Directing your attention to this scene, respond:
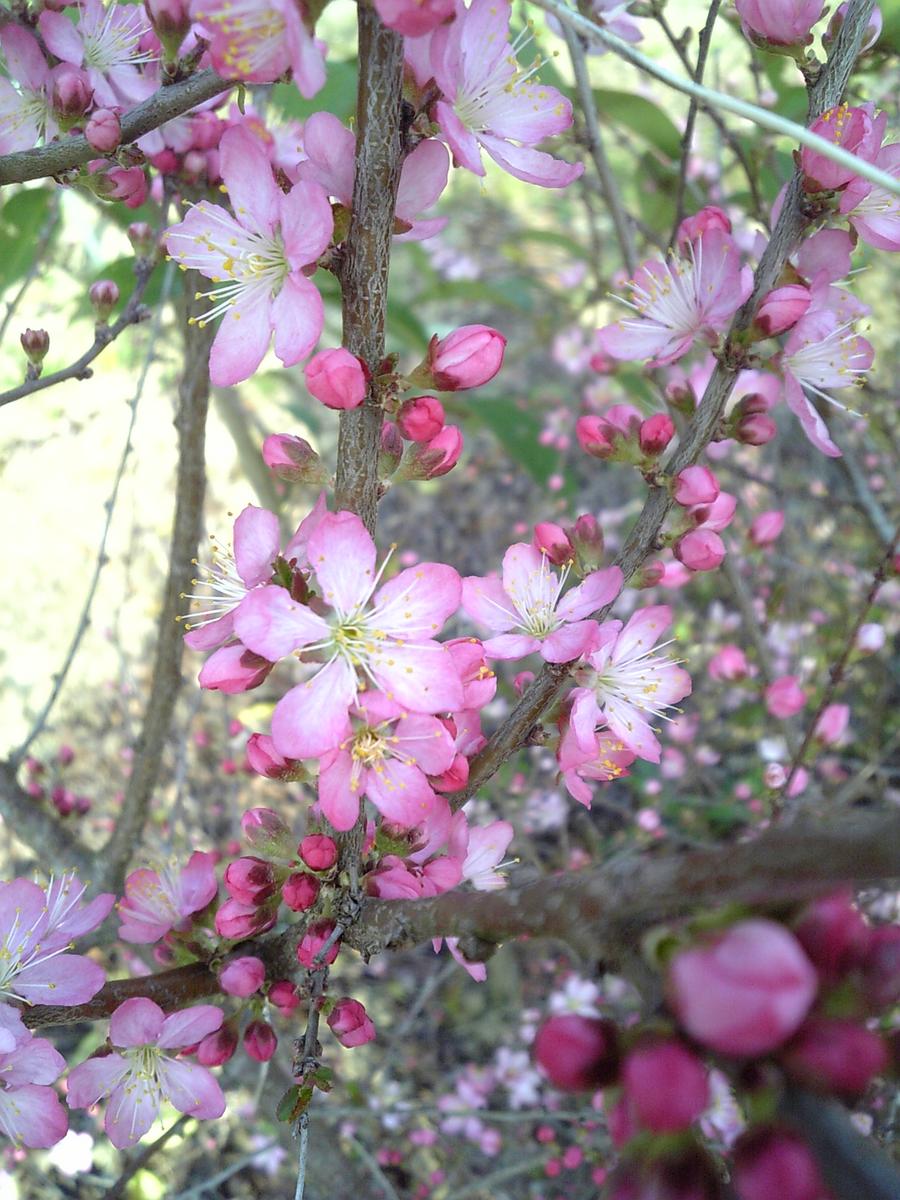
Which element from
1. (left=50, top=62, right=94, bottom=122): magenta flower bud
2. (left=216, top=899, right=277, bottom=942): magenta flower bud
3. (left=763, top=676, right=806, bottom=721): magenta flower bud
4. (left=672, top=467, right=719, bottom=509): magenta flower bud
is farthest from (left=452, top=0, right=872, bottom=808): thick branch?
(left=763, top=676, right=806, bottom=721): magenta flower bud

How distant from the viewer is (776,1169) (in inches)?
19.5

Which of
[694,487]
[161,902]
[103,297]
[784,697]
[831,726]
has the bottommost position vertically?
[831,726]

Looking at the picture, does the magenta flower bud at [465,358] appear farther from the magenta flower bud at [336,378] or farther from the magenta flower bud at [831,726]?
the magenta flower bud at [831,726]

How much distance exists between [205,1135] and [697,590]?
2769 millimetres

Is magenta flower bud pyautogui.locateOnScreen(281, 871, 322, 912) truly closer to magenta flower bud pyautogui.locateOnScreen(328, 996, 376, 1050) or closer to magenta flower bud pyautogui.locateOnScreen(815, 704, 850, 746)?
magenta flower bud pyautogui.locateOnScreen(328, 996, 376, 1050)

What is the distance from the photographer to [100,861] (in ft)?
6.14

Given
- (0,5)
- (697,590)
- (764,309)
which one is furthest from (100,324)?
(697,590)

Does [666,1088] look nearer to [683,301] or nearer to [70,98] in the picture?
[683,301]

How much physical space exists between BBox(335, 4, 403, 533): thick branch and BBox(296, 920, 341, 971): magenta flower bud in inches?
17.2

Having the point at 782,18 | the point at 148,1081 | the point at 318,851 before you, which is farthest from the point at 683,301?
the point at 148,1081

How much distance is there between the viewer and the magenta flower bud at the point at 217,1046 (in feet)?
3.60

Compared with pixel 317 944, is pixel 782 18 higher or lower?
higher

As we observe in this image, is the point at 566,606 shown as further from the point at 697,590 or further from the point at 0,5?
the point at 697,590

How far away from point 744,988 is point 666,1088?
0.08 metres
